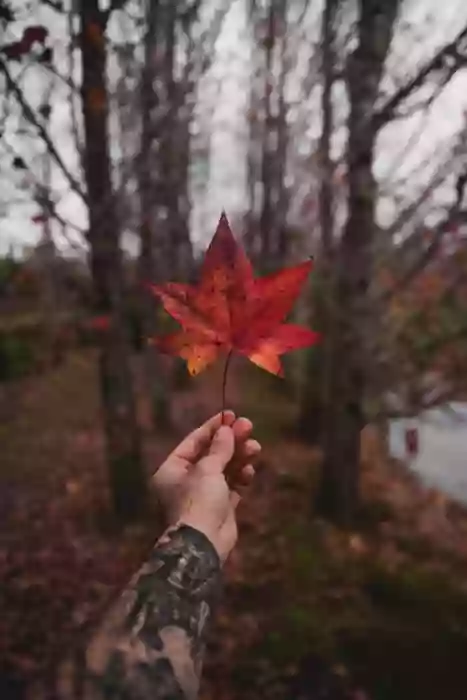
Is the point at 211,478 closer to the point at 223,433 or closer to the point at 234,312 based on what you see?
the point at 223,433

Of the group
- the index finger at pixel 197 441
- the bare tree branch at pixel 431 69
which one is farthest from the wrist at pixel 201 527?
the bare tree branch at pixel 431 69

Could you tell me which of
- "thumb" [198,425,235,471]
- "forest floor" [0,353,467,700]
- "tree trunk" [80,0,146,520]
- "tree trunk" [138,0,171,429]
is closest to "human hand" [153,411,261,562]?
"thumb" [198,425,235,471]

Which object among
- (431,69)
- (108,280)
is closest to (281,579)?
(108,280)

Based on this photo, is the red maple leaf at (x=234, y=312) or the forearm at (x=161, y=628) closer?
the forearm at (x=161, y=628)

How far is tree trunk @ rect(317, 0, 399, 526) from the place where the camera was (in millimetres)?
2848

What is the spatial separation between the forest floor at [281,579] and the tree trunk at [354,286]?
0.83 ft

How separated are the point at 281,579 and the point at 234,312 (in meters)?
2.27

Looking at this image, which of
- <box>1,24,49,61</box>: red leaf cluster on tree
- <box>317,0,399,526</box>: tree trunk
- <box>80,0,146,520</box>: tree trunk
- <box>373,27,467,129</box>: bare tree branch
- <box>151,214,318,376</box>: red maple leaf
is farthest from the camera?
<box>317,0,399,526</box>: tree trunk

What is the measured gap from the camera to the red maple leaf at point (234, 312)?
3.43 ft

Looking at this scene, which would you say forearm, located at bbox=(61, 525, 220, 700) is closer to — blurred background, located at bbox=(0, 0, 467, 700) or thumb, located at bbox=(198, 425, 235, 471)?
thumb, located at bbox=(198, 425, 235, 471)

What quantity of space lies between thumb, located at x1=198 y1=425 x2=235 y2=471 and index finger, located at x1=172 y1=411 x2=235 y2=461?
0.07ft

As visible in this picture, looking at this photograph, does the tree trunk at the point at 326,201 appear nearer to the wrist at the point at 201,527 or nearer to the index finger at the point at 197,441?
the index finger at the point at 197,441

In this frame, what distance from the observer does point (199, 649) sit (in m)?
0.97

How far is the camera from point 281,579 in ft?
10.2
